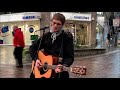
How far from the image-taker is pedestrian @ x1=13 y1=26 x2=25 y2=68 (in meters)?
5.24

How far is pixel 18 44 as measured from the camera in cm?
549

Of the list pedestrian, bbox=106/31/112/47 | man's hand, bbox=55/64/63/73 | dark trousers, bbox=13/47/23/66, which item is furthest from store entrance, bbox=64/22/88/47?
man's hand, bbox=55/64/63/73

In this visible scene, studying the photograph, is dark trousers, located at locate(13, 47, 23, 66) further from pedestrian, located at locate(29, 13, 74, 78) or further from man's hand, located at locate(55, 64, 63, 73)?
man's hand, located at locate(55, 64, 63, 73)

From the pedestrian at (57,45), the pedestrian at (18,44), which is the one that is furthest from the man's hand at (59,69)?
the pedestrian at (18,44)

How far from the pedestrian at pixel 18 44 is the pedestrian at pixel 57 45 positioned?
1.11 m

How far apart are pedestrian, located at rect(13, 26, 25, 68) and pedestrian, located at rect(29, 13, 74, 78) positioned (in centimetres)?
111

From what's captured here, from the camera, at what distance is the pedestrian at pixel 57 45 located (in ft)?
13.2

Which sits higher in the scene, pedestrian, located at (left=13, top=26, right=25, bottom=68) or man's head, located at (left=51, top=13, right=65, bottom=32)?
man's head, located at (left=51, top=13, right=65, bottom=32)

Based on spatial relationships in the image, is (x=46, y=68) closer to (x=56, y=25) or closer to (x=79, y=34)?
(x=56, y=25)

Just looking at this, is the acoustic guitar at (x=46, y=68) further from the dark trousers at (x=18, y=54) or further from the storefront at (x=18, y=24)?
the dark trousers at (x=18, y=54)

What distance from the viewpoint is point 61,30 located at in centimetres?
407
